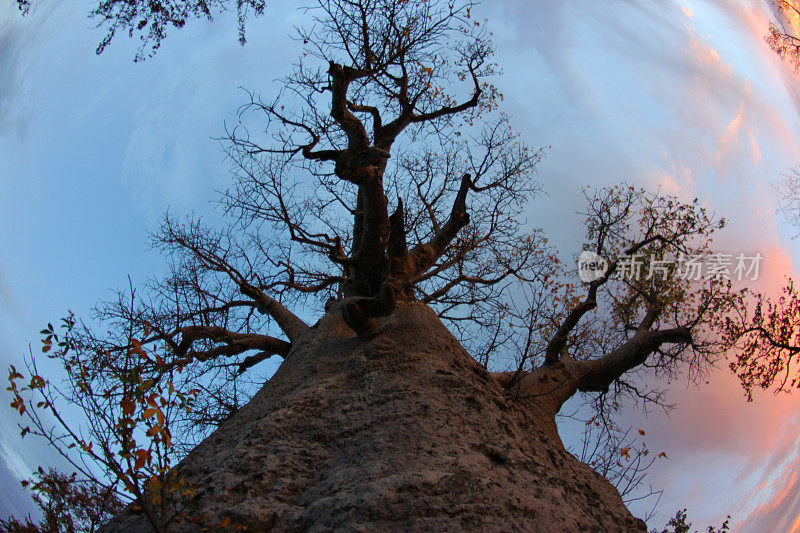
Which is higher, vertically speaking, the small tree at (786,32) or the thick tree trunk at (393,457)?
the small tree at (786,32)

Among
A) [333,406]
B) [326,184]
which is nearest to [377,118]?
[326,184]

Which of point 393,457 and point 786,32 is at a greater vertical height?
point 786,32

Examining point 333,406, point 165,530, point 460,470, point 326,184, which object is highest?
point 326,184

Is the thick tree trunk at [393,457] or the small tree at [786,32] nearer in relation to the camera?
the thick tree trunk at [393,457]

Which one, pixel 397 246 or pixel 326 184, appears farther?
pixel 326 184

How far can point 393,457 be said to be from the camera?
8.70 ft

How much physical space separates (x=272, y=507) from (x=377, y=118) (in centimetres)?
474

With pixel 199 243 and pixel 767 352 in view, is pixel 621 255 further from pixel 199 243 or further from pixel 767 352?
pixel 199 243

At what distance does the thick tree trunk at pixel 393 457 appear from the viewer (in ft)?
7.67

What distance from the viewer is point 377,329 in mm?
4156

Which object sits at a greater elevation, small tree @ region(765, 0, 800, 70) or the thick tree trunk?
small tree @ region(765, 0, 800, 70)

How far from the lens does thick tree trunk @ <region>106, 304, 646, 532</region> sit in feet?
7.67

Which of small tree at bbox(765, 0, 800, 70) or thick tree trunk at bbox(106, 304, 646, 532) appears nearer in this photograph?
thick tree trunk at bbox(106, 304, 646, 532)

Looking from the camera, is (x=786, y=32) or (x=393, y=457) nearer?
(x=393, y=457)
